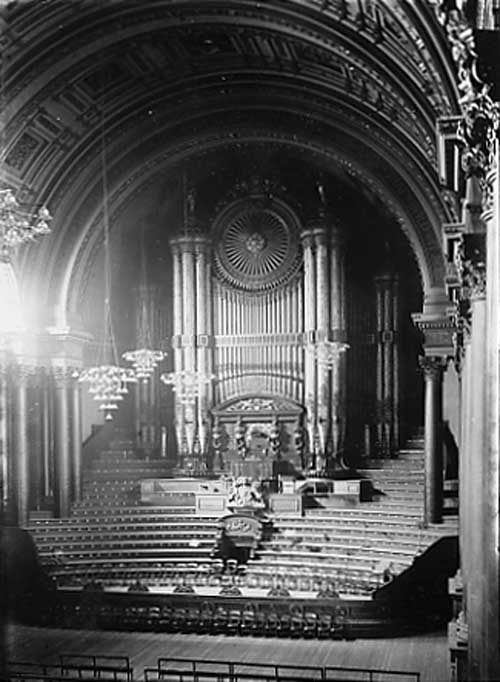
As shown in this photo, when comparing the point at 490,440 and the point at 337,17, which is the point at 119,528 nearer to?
the point at 337,17

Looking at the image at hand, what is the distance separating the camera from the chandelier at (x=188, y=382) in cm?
2105

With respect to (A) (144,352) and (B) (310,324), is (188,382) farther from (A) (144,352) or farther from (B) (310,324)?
(B) (310,324)

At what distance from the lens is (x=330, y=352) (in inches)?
792

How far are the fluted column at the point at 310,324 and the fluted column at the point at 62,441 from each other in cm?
537

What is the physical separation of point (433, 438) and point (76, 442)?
26.1 ft

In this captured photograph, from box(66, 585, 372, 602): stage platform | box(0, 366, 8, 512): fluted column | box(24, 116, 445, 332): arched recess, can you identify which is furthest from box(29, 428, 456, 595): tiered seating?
box(24, 116, 445, 332): arched recess

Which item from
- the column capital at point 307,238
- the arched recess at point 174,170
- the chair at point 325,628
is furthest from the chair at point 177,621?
the column capital at point 307,238

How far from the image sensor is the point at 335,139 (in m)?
19.2

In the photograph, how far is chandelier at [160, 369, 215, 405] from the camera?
21047 mm

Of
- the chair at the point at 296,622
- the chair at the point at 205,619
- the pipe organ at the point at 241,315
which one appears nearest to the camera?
the chair at the point at 296,622

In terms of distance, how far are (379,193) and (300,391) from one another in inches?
195

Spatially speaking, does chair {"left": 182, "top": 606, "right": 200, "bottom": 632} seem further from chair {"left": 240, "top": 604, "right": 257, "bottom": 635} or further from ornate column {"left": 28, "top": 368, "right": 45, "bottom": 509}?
ornate column {"left": 28, "top": 368, "right": 45, "bottom": 509}

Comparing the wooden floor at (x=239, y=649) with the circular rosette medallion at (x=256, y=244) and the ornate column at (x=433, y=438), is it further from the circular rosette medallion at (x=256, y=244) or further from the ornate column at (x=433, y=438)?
the circular rosette medallion at (x=256, y=244)

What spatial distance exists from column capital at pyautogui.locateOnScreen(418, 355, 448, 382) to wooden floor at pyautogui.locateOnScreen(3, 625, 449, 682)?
5051 millimetres
